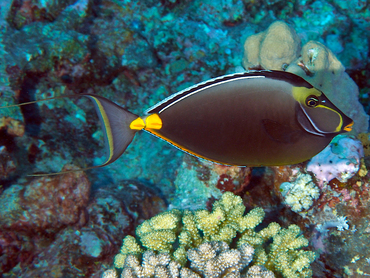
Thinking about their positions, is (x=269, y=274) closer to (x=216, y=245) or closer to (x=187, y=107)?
(x=216, y=245)

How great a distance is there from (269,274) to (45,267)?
98.7 inches

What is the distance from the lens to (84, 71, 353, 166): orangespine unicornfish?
153 centimetres

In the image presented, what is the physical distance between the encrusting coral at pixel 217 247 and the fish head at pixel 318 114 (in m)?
1.26

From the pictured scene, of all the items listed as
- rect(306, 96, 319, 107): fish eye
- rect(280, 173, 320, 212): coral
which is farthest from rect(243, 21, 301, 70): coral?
rect(306, 96, 319, 107): fish eye

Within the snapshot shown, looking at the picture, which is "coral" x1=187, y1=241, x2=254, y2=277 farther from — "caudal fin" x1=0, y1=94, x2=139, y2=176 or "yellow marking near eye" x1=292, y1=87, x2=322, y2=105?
"yellow marking near eye" x1=292, y1=87, x2=322, y2=105

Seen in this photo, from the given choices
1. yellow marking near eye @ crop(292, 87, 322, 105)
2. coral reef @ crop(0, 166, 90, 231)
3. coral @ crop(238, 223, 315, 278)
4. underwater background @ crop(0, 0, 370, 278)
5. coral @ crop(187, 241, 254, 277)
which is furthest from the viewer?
coral reef @ crop(0, 166, 90, 231)

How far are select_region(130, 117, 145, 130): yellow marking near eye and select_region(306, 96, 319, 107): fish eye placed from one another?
102 cm

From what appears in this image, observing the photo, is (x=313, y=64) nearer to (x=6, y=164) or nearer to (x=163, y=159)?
(x=163, y=159)

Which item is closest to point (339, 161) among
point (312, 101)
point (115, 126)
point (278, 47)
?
point (312, 101)

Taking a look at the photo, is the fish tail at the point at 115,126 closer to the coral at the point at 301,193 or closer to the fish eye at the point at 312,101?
the fish eye at the point at 312,101

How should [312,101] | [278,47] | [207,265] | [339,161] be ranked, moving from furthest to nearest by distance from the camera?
[278,47] → [339,161] → [207,265] → [312,101]

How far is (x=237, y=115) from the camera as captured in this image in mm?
1562

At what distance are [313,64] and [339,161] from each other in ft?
4.37

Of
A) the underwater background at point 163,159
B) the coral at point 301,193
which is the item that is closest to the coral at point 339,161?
the underwater background at point 163,159
